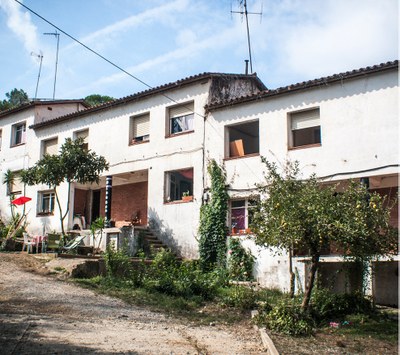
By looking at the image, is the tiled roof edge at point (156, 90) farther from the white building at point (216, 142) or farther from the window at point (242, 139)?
the window at point (242, 139)

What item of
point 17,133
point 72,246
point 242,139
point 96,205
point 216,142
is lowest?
point 72,246

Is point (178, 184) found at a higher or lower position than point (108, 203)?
higher

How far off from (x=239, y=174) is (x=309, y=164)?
2713mm

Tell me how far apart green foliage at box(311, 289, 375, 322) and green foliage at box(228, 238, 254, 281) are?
4880 millimetres

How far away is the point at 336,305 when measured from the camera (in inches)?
421

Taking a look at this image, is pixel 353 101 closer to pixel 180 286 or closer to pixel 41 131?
pixel 180 286

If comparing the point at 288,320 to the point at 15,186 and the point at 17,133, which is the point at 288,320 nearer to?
the point at 15,186

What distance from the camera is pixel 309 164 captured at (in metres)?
15.8

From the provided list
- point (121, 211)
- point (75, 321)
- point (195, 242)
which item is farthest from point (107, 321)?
point (121, 211)

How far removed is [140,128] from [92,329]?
13258 mm

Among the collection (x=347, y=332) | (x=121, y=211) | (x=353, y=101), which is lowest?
(x=347, y=332)

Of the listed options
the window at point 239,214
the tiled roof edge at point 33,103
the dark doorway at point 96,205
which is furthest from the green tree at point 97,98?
the window at point 239,214

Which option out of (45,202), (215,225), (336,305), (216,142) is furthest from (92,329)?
(45,202)

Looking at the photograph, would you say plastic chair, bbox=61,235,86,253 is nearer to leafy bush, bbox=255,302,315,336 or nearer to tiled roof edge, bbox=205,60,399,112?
tiled roof edge, bbox=205,60,399,112
